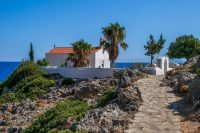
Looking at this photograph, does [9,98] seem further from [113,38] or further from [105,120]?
[105,120]

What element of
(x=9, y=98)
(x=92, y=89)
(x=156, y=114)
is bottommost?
(x=9, y=98)

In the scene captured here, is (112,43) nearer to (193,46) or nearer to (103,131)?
(193,46)

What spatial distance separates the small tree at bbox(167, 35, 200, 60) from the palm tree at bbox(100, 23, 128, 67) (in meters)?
8.91

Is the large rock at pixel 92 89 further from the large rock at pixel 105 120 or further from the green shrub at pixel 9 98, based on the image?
the large rock at pixel 105 120

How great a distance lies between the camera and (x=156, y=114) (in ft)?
69.2

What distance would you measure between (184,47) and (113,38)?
421 inches

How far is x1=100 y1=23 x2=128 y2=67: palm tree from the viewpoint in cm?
5278

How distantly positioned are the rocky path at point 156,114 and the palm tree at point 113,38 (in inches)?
991

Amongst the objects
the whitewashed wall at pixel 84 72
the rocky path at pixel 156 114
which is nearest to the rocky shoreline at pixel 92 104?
the rocky path at pixel 156 114

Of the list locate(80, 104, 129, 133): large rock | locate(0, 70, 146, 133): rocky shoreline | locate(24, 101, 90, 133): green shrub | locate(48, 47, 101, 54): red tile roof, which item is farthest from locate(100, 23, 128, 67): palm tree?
locate(80, 104, 129, 133): large rock

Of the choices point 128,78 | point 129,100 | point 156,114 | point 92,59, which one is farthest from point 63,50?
point 156,114

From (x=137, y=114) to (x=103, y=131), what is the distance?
243 cm

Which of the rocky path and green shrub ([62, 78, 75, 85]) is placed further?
green shrub ([62, 78, 75, 85])

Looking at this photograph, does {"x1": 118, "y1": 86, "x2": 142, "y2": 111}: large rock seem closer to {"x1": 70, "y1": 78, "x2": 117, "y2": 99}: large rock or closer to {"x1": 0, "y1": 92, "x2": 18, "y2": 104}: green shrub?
{"x1": 70, "y1": 78, "x2": 117, "y2": 99}: large rock
